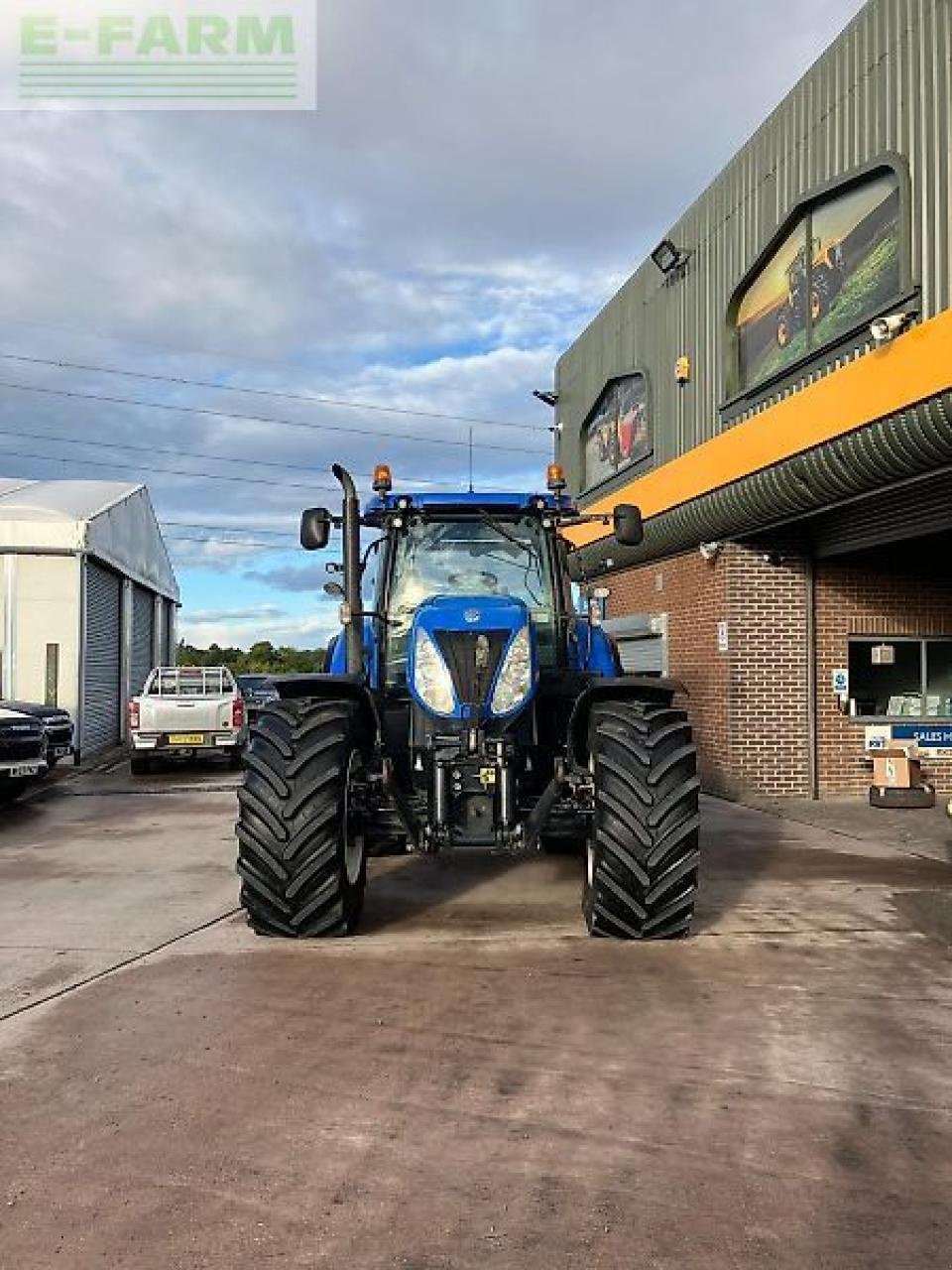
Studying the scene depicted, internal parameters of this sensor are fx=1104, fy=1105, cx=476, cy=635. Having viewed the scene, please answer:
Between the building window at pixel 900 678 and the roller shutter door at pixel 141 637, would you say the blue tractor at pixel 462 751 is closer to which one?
the building window at pixel 900 678

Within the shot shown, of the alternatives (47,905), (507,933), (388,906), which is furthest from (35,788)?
(507,933)

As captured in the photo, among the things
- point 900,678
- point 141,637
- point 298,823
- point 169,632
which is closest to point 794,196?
point 900,678

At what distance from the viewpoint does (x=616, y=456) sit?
54.1ft

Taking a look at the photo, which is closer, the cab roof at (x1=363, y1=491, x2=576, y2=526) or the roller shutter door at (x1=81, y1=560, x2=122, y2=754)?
the cab roof at (x1=363, y1=491, x2=576, y2=526)

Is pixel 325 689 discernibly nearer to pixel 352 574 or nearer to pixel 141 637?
pixel 352 574

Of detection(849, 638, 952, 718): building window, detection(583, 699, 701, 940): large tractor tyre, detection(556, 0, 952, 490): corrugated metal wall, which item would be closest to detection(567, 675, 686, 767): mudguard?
detection(583, 699, 701, 940): large tractor tyre

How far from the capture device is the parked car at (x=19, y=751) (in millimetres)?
11867

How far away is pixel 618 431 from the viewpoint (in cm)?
1642

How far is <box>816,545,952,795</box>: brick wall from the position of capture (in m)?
12.3

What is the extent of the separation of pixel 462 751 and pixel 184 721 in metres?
11.2

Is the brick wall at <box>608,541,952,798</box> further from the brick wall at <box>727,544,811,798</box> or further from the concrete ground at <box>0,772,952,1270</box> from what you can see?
the concrete ground at <box>0,772,952,1270</box>

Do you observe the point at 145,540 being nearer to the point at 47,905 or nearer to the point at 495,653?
the point at 47,905

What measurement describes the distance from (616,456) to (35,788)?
939 cm

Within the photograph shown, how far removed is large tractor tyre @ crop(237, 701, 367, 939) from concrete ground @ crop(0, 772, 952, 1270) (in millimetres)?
230
